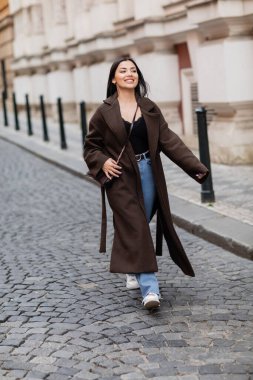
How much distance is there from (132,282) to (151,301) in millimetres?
620

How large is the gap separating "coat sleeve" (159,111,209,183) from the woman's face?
1.00 ft

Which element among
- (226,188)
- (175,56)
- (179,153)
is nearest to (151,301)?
(179,153)

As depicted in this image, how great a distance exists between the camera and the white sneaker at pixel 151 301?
4.56 meters

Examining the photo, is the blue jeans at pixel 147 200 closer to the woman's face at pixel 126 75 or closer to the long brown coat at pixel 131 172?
the long brown coat at pixel 131 172

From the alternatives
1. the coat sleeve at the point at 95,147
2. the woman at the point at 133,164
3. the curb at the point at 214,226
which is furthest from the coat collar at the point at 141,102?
the curb at the point at 214,226

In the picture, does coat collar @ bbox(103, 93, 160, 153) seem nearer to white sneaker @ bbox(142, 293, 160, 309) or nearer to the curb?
white sneaker @ bbox(142, 293, 160, 309)

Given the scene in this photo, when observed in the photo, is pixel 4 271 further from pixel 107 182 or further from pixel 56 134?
pixel 56 134

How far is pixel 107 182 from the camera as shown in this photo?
474cm

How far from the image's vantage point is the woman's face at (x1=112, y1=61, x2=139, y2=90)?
466 cm

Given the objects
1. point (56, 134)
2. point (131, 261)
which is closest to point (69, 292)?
point (131, 261)

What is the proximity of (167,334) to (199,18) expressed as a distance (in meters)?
7.41

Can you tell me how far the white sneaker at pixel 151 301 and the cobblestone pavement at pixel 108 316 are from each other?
6 cm

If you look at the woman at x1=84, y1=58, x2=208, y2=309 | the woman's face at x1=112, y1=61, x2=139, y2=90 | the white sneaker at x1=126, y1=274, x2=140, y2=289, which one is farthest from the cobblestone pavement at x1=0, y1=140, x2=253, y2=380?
the woman's face at x1=112, y1=61, x2=139, y2=90

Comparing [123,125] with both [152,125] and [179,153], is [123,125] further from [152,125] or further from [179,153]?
[179,153]
